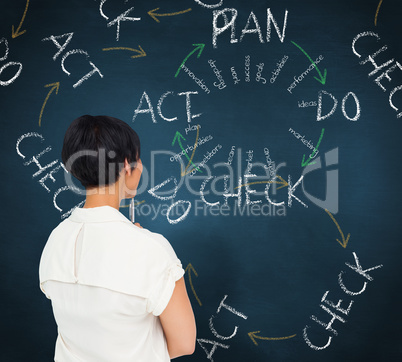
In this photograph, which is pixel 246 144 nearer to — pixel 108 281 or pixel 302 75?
pixel 302 75

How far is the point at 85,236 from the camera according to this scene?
2.37 ft

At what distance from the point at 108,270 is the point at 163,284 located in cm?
11

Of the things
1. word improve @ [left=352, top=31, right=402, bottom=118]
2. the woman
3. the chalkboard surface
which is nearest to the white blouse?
the woman

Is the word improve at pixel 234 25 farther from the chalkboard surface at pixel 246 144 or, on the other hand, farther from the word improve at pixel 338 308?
the word improve at pixel 338 308

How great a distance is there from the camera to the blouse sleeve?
0.70m

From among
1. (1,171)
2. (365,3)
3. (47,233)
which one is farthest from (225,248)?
(365,3)

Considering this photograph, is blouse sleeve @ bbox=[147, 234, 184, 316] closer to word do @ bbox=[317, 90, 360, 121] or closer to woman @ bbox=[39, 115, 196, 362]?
woman @ bbox=[39, 115, 196, 362]

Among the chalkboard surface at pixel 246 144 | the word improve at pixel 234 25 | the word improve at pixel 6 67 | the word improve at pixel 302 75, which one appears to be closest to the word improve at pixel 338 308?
the chalkboard surface at pixel 246 144

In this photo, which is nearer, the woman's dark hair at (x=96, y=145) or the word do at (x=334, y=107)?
the woman's dark hair at (x=96, y=145)

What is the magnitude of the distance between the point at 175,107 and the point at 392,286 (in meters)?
1.16

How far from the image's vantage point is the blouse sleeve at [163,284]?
0.70 meters

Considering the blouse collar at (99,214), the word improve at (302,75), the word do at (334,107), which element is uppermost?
the word improve at (302,75)

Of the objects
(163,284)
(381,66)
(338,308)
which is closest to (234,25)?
(381,66)

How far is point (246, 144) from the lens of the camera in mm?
1437
